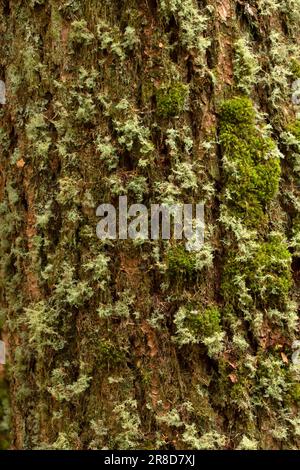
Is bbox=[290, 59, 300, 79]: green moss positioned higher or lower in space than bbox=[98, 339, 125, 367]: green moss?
higher

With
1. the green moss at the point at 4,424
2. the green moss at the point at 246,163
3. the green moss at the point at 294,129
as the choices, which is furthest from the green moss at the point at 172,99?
the green moss at the point at 4,424

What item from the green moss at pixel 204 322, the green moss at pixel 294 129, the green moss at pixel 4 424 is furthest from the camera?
the green moss at pixel 4 424

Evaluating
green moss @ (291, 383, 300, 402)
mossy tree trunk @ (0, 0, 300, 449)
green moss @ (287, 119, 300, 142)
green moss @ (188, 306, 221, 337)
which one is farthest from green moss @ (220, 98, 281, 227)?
green moss @ (291, 383, 300, 402)

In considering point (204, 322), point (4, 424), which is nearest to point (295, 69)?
point (204, 322)

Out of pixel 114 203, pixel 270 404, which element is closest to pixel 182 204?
pixel 114 203

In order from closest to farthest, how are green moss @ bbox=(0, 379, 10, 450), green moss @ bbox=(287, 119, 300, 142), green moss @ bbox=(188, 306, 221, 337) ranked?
1. green moss @ bbox=(188, 306, 221, 337)
2. green moss @ bbox=(287, 119, 300, 142)
3. green moss @ bbox=(0, 379, 10, 450)

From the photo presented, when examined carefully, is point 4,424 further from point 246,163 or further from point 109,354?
point 246,163

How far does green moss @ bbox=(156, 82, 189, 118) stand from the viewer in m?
2.20

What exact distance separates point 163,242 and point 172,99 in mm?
546

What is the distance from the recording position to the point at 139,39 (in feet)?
7.31

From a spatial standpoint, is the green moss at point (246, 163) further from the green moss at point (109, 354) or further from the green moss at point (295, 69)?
the green moss at point (109, 354)

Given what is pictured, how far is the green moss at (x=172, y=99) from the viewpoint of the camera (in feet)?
7.21

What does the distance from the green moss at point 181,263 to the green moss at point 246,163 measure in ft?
0.84

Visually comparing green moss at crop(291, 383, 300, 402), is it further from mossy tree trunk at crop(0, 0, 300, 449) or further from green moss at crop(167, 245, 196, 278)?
green moss at crop(167, 245, 196, 278)
